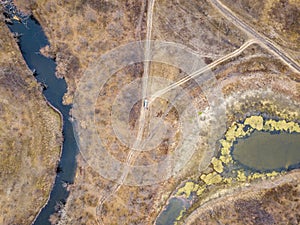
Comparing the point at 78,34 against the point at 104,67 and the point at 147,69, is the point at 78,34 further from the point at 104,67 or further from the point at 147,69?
the point at 147,69

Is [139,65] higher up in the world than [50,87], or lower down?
higher up

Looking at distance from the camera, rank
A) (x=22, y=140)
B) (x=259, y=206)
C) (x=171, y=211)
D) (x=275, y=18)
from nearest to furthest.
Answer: (x=259, y=206) → (x=22, y=140) → (x=171, y=211) → (x=275, y=18)

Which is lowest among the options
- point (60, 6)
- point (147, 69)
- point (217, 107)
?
point (217, 107)

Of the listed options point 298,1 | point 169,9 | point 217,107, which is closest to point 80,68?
point 169,9

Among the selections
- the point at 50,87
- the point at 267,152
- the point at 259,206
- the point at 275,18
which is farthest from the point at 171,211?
the point at 275,18

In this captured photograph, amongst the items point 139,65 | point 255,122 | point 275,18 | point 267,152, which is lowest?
point 267,152

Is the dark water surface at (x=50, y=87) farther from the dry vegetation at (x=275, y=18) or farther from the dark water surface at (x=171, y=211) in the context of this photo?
the dry vegetation at (x=275, y=18)

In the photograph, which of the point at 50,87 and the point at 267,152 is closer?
the point at 267,152

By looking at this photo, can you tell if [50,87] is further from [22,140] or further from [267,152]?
[267,152]
